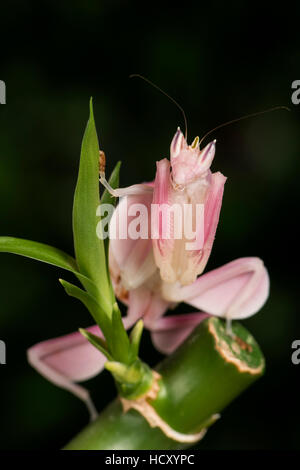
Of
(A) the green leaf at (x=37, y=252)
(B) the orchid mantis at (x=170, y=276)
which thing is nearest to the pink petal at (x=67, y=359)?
(B) the orchid mantis at (x=170, y=276)

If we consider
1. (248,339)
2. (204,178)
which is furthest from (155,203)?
(248,339)

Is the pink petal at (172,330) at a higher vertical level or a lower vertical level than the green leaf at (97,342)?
lower

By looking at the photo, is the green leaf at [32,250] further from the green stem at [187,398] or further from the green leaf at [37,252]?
the green stem at [187,398]

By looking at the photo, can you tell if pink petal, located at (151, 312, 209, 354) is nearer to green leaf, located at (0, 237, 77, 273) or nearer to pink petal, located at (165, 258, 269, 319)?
pink petal, located at (165, 258, 269, 319)

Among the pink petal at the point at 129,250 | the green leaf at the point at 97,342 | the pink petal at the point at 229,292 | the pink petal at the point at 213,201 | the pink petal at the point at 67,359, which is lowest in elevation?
the pink petal at the point at 67,359

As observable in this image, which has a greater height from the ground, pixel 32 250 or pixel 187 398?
pixel 32 250

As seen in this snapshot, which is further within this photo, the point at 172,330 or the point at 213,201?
the point at 172,330

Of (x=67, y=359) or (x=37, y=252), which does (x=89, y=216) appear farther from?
(x=67, y=359)

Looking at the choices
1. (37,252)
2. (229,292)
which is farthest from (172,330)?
(37,252)
